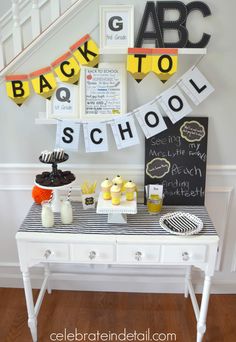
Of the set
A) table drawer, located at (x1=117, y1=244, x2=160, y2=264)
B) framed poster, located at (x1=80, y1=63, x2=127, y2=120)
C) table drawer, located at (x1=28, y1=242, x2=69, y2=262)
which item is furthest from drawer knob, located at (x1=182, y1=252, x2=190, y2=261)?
framed poster, located at (x1=80, y1=63, x2=127, y2=120)

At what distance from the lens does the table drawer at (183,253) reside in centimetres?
162

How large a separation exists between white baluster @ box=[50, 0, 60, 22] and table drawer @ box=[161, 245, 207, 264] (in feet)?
4.15

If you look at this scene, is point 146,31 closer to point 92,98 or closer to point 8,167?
point 92,98

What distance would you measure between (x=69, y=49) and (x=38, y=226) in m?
0.92

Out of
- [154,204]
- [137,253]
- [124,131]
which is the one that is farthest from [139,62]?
[137,253]

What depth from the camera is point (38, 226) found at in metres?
1.71

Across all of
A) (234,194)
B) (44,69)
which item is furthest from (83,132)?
(234,194)

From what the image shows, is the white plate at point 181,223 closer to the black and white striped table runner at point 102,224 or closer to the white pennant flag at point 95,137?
the black and white striped table runner at point 102,224

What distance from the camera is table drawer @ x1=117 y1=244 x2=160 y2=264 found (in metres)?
1.63

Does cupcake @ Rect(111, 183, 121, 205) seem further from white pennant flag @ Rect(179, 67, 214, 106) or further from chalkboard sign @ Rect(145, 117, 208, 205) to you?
white pennant flag @ Rect(179, 67, 214, 106)

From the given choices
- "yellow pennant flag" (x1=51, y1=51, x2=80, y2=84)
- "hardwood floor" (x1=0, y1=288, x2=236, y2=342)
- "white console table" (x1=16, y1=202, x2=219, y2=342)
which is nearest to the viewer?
"white console table" (x1=16, y1=202, x2=219, y2=342)

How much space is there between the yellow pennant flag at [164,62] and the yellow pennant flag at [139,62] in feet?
0.08

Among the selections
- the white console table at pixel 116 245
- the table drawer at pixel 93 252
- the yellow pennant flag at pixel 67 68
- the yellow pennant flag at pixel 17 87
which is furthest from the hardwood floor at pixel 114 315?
the yellow pennant flag at pixel 67 68

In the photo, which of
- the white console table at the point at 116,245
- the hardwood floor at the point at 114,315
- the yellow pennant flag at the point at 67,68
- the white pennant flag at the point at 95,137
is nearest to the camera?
the white console table at the point at 116,245
